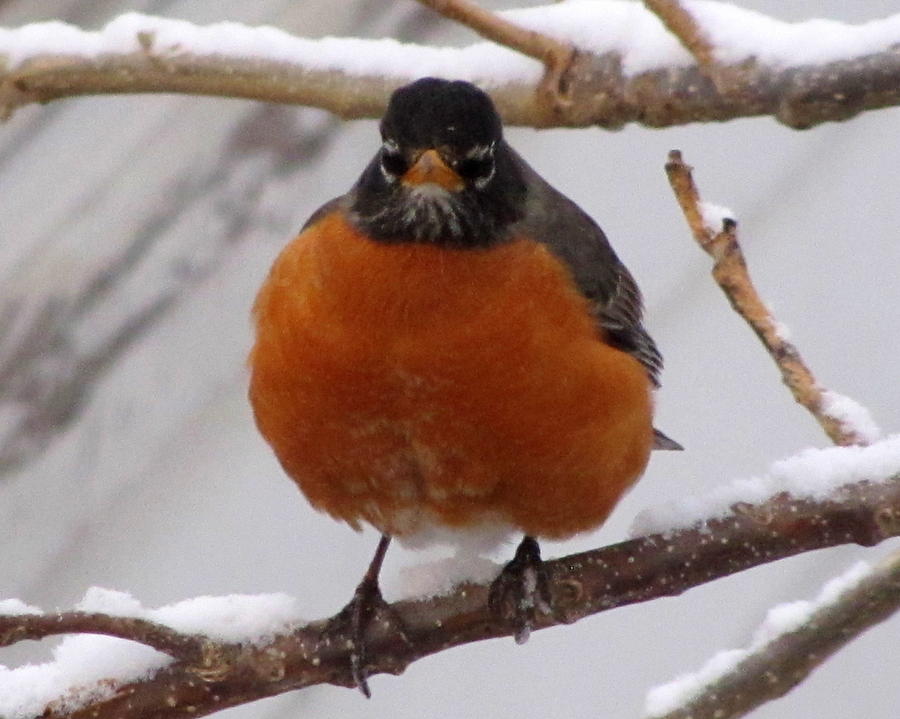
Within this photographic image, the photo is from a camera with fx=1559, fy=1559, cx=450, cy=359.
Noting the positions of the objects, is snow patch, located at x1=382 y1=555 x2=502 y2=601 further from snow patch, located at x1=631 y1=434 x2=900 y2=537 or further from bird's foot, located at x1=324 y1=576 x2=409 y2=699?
snow patch, located at x1=631 y1=434 x2=900 y2=537

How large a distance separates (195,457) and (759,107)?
5.76 feet

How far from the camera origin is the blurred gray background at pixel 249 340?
3.44 meters

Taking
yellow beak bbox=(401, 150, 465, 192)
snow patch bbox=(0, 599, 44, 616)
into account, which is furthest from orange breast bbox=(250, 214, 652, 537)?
snow patch bbox=(0, 599, 44, 616)

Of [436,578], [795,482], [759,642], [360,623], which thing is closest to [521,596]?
[436,578]

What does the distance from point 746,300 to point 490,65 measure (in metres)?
0.71

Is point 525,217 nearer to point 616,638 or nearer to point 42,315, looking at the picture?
point 42,315

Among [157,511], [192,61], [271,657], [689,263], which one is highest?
[689,263]

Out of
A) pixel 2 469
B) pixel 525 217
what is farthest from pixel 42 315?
pixel 525 217

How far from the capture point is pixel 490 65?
9.75ft

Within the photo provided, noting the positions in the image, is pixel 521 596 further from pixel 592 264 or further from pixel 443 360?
pixel 592 264

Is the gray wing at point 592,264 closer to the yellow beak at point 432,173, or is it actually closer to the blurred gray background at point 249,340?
the yellow beak at point 432,173

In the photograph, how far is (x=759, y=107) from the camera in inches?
103

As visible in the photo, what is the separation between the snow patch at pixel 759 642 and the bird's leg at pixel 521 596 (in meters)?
0.25

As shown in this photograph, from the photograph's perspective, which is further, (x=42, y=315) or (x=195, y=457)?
(x=195, y=457)
